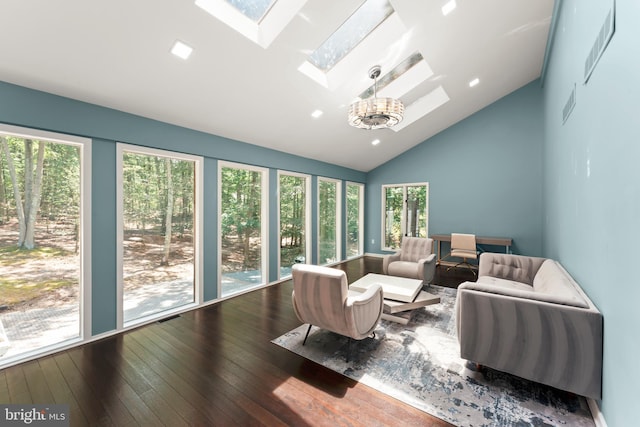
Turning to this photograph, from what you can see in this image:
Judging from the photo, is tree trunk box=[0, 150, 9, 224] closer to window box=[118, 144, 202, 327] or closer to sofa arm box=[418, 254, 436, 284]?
window box=[118, 144, 202, 327]

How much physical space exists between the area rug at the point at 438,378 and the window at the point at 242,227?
5.98ft

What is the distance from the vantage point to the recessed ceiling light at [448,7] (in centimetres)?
271

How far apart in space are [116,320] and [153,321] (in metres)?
0.38

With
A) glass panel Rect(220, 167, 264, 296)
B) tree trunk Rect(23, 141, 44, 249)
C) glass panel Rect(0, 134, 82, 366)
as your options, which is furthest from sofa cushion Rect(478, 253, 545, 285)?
tree trunk Rect(23, 141, 44, 249)

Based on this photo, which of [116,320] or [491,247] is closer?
[116,320]

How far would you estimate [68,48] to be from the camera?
210cm

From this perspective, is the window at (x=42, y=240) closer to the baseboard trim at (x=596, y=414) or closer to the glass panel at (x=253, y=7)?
the glass panel at (x=253, y=7)

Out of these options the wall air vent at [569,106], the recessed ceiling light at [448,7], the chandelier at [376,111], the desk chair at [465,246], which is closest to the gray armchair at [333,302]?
the chandelier at [376,111]

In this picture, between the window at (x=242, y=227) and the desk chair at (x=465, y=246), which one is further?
the desk chair at (x=465, y=246)

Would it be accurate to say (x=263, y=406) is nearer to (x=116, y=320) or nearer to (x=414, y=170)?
(x=116, y=320)

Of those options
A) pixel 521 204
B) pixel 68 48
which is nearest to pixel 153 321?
pixel 68 48

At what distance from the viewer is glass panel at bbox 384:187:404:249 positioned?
7.26 metres

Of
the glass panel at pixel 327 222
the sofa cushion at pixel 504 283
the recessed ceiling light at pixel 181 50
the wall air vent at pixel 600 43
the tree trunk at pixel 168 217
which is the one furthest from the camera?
the glass panel at pixel 327 222

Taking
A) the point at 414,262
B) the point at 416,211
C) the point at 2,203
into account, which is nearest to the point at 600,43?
the point at 414,262
